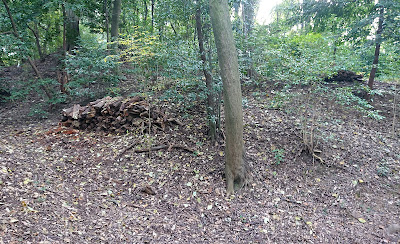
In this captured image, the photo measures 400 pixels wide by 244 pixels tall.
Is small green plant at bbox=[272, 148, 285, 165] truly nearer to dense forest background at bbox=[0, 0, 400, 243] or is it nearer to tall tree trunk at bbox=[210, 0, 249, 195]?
dense forest background at bbox=[0, 0, 400, 243]

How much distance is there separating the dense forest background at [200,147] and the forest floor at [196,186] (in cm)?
Result: 2

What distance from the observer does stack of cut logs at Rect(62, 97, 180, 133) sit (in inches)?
214

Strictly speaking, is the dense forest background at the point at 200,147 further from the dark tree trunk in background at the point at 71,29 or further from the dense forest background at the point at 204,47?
the dark tree trunk in background at the point at 71,29

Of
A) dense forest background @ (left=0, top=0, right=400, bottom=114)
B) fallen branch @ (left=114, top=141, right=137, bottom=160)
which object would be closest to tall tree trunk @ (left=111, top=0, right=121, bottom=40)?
dense forest background @ (left=0, top=0, right=400, bottom=114)

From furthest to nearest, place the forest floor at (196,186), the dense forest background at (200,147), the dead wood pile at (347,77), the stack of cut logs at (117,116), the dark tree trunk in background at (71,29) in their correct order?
the dark tree trunk in background at (71,29), the dead wood pile at (347,77), the stack of cut logs at (117,116), the dense forest background at (200,147), the forest floor at (196,186)

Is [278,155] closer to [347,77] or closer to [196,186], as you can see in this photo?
[196,186]

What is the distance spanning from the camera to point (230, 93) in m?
3.96

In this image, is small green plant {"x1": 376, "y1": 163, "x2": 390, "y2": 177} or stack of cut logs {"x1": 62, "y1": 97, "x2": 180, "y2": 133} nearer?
small green plant {"x1": 376, "y1": 163, "x2": 390, "y2": 177}

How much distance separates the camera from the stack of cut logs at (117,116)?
5.44 metres

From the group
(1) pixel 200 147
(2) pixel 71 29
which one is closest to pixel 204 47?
(1) pixel 200 147

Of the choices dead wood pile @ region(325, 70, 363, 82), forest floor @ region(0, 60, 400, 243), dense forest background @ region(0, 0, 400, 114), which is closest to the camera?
forest floor @ region(0, 60, 400, 243)

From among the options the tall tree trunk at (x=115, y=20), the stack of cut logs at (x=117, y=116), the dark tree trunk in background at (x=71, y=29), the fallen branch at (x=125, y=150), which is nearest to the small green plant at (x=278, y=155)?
the stack of cut logs at (x=117, y=116)

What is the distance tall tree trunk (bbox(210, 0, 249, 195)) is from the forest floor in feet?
1.05

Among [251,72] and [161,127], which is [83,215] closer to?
[161,127]
